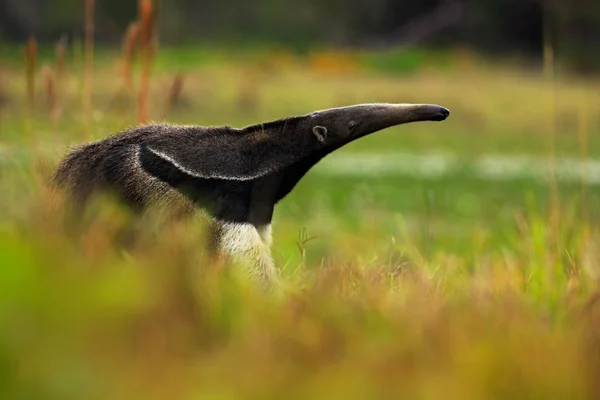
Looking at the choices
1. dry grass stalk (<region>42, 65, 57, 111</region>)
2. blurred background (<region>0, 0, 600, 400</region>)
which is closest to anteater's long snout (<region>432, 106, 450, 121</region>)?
blurred background (<region>0, 0, 600, 400</region>)

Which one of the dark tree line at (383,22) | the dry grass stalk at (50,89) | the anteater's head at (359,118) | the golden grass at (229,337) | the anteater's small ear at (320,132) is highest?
the dark tree line at (383,22)

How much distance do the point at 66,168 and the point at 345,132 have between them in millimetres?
1186

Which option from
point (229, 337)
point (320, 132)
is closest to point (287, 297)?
point (229, 337)

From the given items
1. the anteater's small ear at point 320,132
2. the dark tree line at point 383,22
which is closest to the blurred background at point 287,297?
the anteater's small ear at point 320,132

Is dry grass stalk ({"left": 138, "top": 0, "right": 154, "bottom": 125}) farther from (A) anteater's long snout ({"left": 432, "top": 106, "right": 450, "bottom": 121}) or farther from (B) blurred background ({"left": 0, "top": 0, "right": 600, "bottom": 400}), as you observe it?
(A) anteater's long snout ({"left": 432, "top": 106, "right": 450, "bottom": 121})

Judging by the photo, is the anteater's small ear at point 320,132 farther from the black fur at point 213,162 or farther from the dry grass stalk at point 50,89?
the dry grass stalk at point 50,89

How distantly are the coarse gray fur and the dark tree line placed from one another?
74.2ft

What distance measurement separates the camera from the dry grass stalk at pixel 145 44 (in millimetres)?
5824

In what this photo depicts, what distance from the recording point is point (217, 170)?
15.1ft

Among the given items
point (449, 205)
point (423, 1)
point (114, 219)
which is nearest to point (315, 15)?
point (423, 1)

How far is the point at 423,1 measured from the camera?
34219 millimetres

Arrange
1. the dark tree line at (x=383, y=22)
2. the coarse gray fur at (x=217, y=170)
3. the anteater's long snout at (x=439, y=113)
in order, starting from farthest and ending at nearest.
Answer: the dark tree line at (x=383, y=22), the anteater's long snout at (x=439, y=113), the coarse gray fur at (x=217, y=170)

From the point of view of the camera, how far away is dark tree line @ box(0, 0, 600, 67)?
29156 mm

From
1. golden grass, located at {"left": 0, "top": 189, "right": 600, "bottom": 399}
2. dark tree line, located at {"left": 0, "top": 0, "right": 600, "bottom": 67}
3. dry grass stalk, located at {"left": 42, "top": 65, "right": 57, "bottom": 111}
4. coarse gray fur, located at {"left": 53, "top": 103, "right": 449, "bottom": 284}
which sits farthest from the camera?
dark tree line, located at {"left": 0, "top": 0, "right": 600, "bottom": 67}
